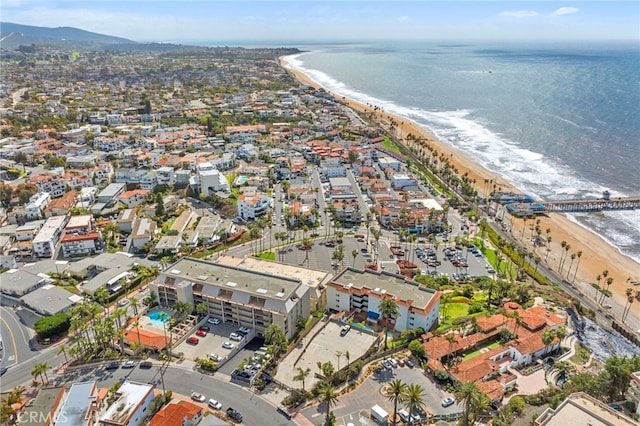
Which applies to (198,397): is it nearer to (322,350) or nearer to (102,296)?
(322,350)

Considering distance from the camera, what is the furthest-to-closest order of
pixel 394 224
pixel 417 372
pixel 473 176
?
pixel 473 176
pixel 394 224
pixel 417 372

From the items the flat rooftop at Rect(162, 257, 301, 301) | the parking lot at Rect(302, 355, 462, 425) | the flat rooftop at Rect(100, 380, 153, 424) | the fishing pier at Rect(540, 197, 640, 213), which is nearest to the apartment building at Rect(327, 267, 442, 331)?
the flat rooftop at Rect(162, 257, 301, 301)

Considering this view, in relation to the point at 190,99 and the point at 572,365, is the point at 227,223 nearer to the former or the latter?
the point at 572,365

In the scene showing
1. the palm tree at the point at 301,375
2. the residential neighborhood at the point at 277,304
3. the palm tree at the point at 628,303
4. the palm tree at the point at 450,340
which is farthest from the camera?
the palm tree at the point at 628,303

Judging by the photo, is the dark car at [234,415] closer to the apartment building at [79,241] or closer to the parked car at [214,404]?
the parked car at [214,404]

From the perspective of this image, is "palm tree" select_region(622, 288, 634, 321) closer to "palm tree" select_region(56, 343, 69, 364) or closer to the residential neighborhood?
the residential neighborhood

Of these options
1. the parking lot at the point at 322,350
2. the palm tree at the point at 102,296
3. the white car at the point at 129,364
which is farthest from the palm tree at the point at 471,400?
the palm tree at the point at 102,296

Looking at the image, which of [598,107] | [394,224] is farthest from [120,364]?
[598,107]
